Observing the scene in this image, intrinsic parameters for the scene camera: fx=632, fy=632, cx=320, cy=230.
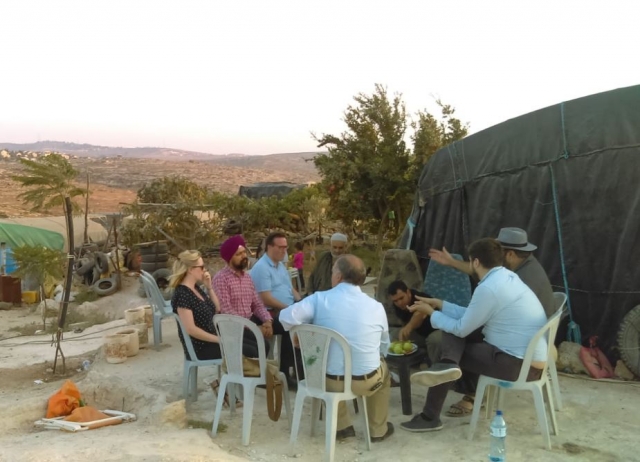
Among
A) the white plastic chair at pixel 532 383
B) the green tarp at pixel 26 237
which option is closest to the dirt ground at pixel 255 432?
the white plastic chair at pixel 532 383

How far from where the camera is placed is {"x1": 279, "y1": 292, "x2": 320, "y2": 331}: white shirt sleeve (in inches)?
161

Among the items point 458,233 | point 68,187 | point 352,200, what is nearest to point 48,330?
point 68,187

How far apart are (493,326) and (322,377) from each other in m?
1.22

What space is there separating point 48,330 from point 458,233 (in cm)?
711

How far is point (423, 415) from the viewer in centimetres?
461

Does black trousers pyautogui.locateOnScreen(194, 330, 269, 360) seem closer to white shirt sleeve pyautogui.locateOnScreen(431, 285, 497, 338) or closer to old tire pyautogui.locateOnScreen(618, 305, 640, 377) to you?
white shirt sleeve pyautogui.locateOnScreen(431, 285, 497, 338)

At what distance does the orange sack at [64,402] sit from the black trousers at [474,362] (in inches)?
121

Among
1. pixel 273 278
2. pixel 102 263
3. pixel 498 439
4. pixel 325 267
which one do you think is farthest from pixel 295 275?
pixel 102 263

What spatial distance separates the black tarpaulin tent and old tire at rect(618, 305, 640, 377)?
0.16 m

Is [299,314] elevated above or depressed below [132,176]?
above

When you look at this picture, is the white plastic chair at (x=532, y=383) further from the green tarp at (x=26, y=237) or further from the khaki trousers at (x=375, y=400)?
the green tarp at (x=26, y=237)

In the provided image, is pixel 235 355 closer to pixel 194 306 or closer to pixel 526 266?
pixel 194 306

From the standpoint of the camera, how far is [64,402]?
548 cm

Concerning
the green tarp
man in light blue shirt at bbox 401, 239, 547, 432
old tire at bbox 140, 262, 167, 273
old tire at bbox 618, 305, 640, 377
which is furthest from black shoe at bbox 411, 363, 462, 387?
the green tarp
